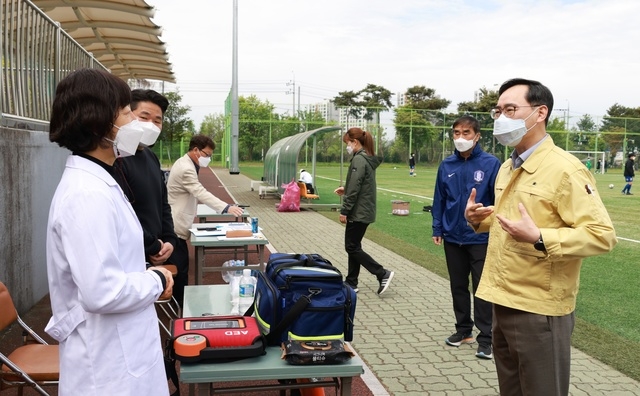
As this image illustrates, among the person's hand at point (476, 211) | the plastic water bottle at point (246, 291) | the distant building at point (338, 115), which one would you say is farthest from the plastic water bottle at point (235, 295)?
the distant building at point (338, 115)

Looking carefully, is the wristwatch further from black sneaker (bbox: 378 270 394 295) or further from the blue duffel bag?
black sneaker (bbox: 378 270 394 295)

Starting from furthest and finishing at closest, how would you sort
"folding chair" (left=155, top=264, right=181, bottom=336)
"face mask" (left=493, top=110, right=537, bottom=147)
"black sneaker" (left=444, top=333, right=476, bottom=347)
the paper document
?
the paper document, "black sneaker" (left=444, top=333, right=476, bottom=347), "folding chair" (left=155, top=264, right=181, bottom=336), "face mask" (left=493, top=110, right=537, bottom=147)

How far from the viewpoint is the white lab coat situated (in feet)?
6.57

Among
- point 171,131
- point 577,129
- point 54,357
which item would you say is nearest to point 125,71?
point 54,357

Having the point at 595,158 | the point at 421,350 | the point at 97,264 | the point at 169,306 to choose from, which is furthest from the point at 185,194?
the point at 595,158

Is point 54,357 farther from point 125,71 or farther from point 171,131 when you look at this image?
point 171,131

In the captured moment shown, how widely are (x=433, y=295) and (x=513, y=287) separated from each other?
15.4ft

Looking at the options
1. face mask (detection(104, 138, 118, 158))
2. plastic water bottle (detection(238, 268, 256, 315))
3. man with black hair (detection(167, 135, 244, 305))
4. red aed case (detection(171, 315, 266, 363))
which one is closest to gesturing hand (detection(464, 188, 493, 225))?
red aed case (detection(171, 315, 266, 363))

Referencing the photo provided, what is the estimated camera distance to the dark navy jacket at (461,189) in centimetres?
529

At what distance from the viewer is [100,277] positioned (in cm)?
201

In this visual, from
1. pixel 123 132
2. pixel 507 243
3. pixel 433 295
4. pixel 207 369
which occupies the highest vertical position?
pixel 123 132

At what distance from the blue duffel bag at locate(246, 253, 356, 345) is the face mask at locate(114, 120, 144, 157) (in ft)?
3.60

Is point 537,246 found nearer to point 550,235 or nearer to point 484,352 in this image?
point 550,235

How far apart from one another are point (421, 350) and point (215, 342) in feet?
10.1
